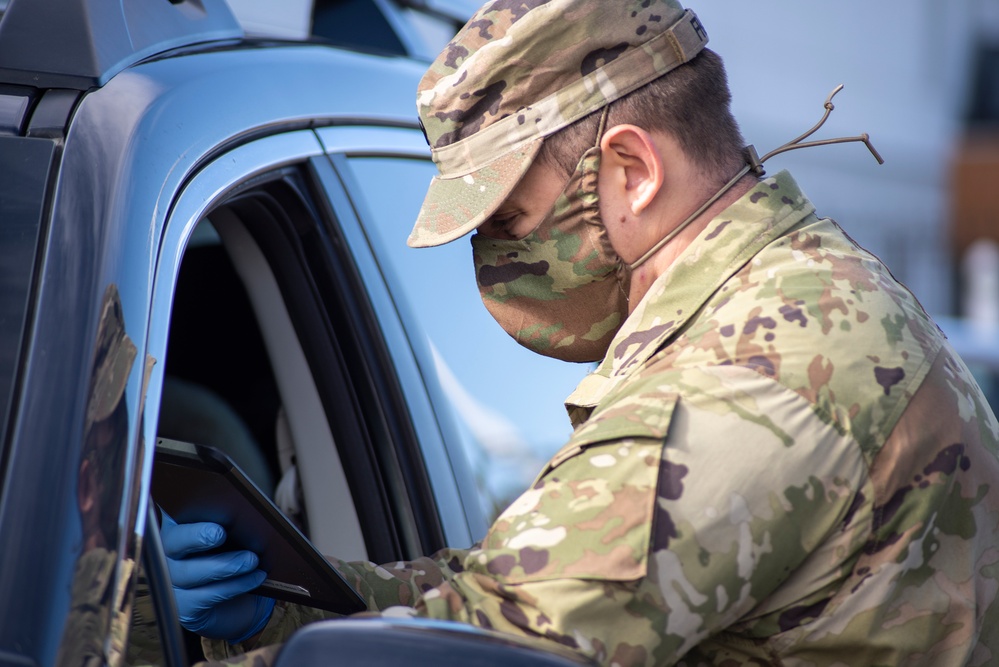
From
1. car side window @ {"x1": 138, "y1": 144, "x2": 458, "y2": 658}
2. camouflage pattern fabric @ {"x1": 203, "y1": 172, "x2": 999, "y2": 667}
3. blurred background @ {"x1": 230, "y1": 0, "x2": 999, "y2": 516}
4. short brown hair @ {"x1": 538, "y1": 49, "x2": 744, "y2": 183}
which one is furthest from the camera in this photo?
blurred background @ {"x1": 230, "y1": 0, "x2": 999, "y2": 516}

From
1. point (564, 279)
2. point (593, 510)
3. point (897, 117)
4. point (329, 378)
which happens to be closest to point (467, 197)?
point (564, 279)

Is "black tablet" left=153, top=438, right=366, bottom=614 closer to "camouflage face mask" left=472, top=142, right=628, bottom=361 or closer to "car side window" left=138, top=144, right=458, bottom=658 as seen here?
"car side window" left=138, top=144, right=458, bottom=658

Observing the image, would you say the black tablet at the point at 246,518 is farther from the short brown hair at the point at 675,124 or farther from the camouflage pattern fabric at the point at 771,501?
the short brown hair at the point at 675,124

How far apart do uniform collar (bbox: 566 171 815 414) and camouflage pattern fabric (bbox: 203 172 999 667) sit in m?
0.01

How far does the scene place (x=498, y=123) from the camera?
5.30ft

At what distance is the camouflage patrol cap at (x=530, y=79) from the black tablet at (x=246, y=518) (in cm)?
45

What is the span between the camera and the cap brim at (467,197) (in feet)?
5.20

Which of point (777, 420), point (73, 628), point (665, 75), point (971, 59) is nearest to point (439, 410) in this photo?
point (665, 75)

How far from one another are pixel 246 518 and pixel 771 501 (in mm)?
633

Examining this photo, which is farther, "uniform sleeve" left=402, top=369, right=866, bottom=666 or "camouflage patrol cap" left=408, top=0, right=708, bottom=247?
"camouflage patrol cap" left=408, top=0, right=708, bottom=247

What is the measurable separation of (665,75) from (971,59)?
2227cm

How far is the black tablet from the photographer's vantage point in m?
1.33

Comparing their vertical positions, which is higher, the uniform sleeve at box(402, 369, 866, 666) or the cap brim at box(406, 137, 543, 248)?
the cap brim at box(406, 137, 543, 248)

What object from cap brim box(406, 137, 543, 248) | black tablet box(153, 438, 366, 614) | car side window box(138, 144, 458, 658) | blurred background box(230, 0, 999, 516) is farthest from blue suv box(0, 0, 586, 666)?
blurred background box(230, 0, 999, 516)
